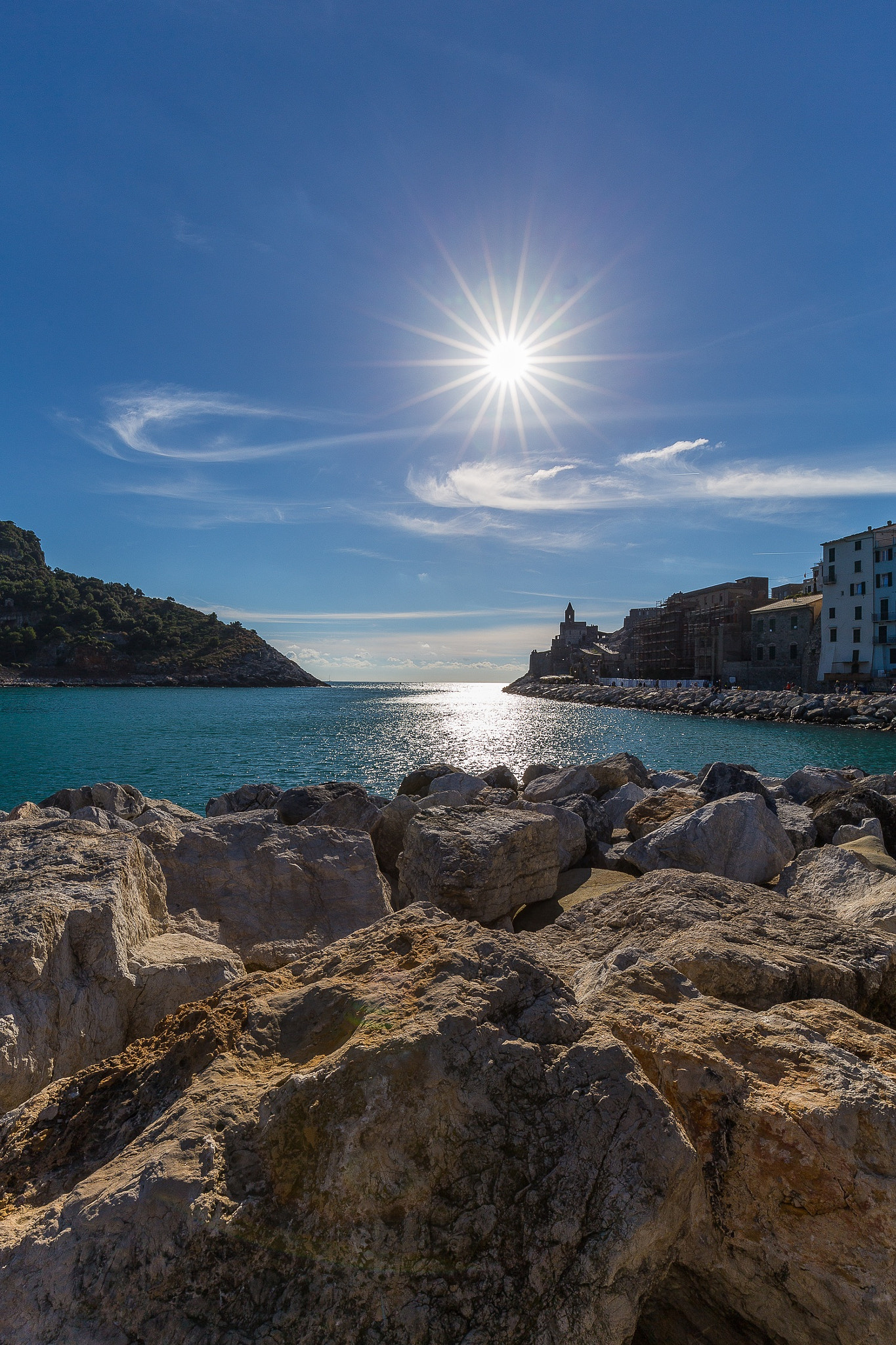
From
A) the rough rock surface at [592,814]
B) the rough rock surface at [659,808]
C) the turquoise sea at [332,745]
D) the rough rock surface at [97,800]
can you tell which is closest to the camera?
the rough rock surface at [659,808]

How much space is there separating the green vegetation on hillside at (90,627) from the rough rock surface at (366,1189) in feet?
478

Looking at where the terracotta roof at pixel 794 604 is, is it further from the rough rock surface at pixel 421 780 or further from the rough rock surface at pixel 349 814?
the rough rock surface at pixel 349 814

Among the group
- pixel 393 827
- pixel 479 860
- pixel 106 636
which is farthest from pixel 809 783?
pixel 106 636

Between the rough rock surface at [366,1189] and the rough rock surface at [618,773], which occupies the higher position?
the rough rock surface at [366,1189]

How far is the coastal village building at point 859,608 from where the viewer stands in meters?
58.9

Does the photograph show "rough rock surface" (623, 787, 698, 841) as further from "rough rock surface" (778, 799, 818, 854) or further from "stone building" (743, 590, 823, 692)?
"stone building" (743, 590, 823, 692)

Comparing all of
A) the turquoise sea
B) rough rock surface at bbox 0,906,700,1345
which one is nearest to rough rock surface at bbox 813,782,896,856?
rough rock surface at bbox 0,906,700,1345

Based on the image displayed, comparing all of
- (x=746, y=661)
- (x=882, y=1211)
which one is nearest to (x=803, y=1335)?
(x=882, y=1211)

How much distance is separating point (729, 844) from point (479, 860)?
3244 mm

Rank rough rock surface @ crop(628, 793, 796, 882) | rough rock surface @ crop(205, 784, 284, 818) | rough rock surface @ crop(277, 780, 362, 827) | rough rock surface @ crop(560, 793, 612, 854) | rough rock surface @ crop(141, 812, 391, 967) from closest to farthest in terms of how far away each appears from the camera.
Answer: rough rock surface @ crop(141, 812, 391, 967) < rough rock surface @ crop(628, 793, 796, 882) < rough rock surface @ crop(277, 780, 362, 827) < rough rock surface @ crop(560, 793, 612, 854) < rough rock surface @ crop(205, 784, 284, 818)

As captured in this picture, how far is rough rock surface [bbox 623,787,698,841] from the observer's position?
10.0 meters

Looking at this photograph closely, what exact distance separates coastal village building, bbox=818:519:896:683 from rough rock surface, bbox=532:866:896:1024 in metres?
66.5

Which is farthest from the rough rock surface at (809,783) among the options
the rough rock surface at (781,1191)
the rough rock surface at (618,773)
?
the rough rock surface at (781,1191)

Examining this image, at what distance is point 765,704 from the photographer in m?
55.8
